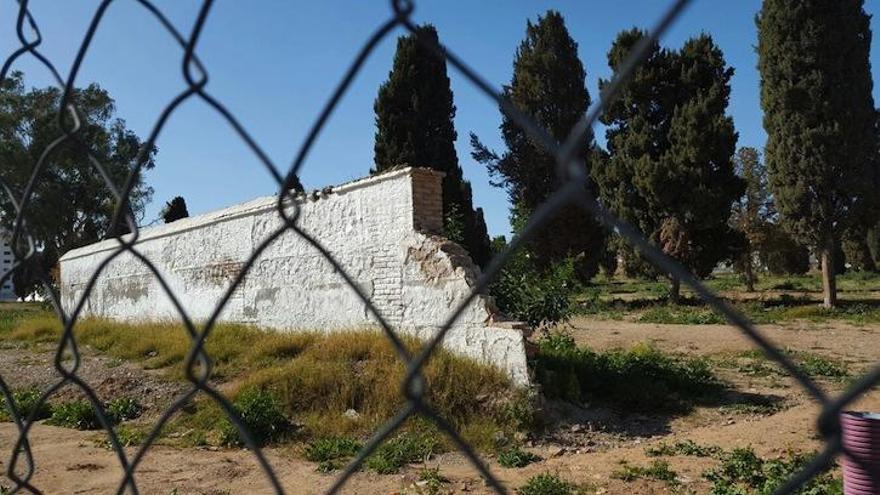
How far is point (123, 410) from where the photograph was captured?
269 inches

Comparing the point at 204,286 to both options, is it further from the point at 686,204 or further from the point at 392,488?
the point at 686,204

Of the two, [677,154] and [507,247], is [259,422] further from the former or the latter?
[677,154]

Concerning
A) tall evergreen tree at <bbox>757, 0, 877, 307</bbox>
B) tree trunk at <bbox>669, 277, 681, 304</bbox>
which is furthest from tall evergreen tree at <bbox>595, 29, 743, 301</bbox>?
tall evergreen tree at <bbox>757, 0, 877, 307</bbox>

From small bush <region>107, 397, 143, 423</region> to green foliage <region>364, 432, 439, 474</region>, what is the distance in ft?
10.0

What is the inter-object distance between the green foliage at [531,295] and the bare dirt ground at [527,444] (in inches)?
59.3

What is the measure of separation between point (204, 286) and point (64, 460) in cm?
624

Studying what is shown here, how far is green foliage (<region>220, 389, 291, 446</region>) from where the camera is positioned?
5.56 meters

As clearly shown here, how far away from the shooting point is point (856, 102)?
51.5 feet

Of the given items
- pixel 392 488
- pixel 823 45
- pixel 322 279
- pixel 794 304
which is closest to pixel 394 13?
pixel 392 488

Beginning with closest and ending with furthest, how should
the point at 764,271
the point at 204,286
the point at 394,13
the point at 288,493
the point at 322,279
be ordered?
the point at 394,13
the point at 288,493
the point at 322,279
the point at 204,286
the point at 764,271

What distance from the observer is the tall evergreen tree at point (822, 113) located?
15.6 meters

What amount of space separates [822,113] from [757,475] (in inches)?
553

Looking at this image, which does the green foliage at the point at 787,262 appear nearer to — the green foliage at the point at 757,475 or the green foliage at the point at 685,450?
the green foliage at the point at 685,450

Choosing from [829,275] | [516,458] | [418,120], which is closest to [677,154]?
[829,275]
